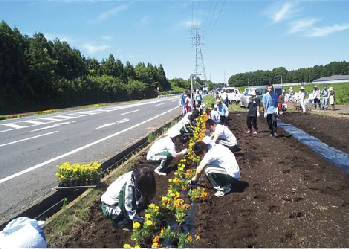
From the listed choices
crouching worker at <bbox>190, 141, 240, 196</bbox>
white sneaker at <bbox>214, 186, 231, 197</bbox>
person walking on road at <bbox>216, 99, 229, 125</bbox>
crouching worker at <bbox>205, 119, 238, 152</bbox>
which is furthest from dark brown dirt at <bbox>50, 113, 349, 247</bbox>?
person walking on road at <bbox>216, 99, 229, 125</bbox>

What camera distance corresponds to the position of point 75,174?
546cm

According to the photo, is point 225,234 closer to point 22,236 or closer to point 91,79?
point 22,236

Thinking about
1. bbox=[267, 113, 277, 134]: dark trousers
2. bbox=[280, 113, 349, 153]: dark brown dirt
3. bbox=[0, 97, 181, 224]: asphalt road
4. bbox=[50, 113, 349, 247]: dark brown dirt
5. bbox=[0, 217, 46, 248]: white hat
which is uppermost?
bbox=[0, 217, 46, 248]: white hat

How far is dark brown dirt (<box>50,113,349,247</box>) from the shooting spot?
3.71 meters

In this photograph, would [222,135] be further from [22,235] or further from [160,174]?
[22,235]

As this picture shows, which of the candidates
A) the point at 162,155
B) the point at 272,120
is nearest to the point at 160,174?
the point at 162,155

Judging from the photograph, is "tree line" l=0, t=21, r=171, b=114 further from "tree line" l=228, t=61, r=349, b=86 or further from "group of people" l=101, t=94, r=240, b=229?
"tree line" l=228, t=61, r=349, b=86

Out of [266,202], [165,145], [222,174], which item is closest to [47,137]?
[165,145]

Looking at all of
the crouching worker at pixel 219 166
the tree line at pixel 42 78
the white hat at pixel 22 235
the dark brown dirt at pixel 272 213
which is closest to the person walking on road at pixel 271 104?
the dark brown dirt at pixel 272 213

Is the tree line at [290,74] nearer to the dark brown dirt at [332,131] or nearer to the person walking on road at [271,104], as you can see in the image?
the dark brown dirt at [332,131]

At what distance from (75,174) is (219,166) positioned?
8.77 ft

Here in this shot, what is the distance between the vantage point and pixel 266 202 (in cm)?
477

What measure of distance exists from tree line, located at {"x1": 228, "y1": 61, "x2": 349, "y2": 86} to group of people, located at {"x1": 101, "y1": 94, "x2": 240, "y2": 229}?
446ft

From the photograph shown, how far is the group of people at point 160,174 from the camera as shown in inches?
151
